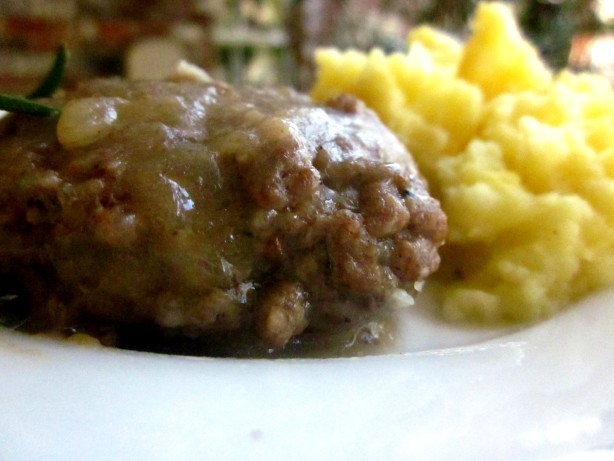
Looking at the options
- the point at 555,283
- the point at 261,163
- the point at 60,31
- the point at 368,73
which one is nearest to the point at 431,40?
the point at 368,73

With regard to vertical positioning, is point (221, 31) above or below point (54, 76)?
below

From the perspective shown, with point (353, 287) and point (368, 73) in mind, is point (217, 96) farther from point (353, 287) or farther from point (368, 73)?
point (368, 73)

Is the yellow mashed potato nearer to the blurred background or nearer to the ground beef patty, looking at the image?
the ground beef patty

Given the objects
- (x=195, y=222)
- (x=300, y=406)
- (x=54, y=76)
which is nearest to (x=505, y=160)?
(x=195, y=222)

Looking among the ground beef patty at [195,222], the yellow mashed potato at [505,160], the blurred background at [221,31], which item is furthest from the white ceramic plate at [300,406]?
the blurred background at [221,31]

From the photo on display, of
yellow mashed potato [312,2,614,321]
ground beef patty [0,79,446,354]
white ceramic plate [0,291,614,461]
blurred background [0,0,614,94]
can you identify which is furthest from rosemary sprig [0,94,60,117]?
blurred background [0,0,614,94]

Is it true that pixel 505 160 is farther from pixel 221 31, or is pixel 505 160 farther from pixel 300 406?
pixel 221 31

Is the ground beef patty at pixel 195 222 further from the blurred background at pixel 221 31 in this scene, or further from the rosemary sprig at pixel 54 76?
the blurred background at pixel 221 31
